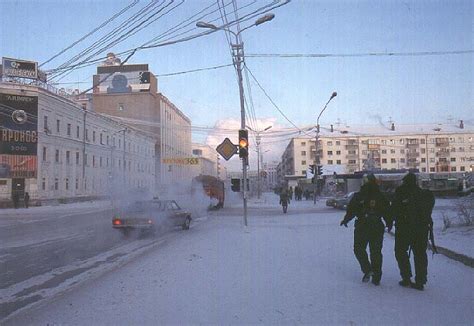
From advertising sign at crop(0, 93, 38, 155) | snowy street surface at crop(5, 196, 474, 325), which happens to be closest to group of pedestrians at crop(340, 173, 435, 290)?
snowy street surface at crop(5, 196, 474, 325)

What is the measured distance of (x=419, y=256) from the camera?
271 inches

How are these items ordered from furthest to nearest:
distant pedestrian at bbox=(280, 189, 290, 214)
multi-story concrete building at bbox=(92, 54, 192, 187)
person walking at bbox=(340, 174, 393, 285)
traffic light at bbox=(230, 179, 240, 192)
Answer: multi-story concrete building at bbox=(92, 54, 192, 187), distant pedestrian at bbox=(280, 189, 290, 214), traffic light at bbox=(230, 179, 240, 192), person walking at bbox=(340, 174, 393, 285)

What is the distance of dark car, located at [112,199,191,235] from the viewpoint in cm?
1594

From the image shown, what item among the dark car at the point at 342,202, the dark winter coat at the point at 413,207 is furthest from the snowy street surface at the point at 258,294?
the dark car at the point at 342,202

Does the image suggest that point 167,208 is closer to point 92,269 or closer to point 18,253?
point 18,253

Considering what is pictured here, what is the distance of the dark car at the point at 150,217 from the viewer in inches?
628

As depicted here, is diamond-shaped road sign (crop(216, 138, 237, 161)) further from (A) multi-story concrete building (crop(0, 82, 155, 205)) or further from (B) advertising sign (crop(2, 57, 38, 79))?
(B) advertising sign (crop(2, 57, 38, 79))

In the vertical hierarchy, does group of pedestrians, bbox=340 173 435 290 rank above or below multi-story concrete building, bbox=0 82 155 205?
below

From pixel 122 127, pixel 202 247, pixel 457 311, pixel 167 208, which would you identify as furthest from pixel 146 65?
pixel 457 311

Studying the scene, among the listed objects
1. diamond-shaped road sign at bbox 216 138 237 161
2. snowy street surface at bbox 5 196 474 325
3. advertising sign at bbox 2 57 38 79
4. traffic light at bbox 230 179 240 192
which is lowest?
snowy street surface at bbox 5 196 474 325

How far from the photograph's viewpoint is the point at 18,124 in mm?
44156

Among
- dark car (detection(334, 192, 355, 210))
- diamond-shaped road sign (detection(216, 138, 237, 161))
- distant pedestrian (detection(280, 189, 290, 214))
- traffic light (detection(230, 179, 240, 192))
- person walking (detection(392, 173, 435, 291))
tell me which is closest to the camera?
person walking (detection(392, 173, 435, 291))

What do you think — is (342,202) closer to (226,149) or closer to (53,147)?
(226,149)

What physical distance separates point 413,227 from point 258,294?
2.55 metres
